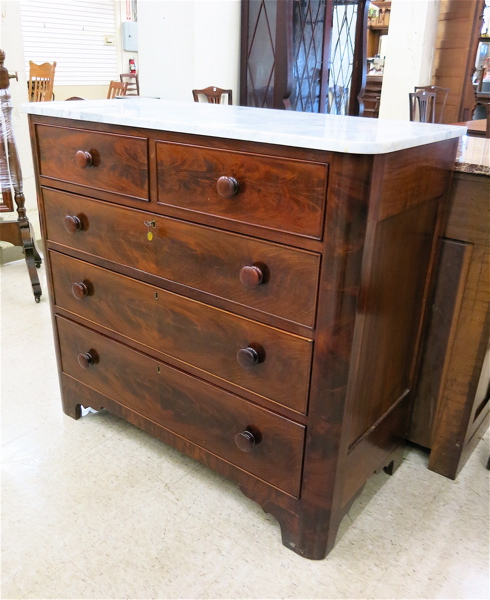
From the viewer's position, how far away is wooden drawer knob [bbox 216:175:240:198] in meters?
1.06

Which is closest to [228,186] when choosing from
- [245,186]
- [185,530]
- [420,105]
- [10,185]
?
[245,186]

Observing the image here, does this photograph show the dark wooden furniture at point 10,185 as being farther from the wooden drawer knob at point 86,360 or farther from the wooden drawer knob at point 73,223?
the wooden drawer knob at point 73,223

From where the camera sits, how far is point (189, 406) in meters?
1.38

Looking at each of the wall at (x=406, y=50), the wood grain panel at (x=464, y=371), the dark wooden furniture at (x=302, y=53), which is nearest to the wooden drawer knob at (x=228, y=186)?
the wood grain panel at (x=464, y=371)

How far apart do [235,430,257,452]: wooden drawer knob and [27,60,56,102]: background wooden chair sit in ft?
14.1

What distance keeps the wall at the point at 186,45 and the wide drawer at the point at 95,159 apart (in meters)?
2.80

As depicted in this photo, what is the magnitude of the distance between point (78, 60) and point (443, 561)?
724cm

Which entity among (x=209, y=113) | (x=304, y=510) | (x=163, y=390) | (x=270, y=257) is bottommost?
(x=304, y=510)

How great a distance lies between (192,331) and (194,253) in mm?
201

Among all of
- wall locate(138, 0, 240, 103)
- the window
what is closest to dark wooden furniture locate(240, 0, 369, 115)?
wall locate(138, 0, 240, 103)

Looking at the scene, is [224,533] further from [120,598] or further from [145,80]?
[145,80]

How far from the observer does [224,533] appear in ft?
4.34

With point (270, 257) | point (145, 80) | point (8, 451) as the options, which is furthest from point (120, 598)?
point (145, 80)

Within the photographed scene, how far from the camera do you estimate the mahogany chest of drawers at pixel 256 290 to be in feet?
3.30
